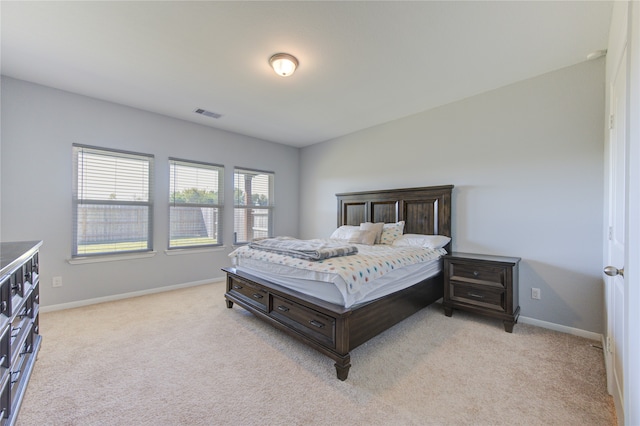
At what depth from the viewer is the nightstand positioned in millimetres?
2623

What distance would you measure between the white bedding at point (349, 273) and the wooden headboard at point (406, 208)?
64 centimetres

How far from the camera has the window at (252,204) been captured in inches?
189

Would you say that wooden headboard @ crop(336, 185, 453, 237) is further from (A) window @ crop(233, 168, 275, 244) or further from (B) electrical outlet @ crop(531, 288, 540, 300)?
(A) window @ crop(233, 168, 275, 244)

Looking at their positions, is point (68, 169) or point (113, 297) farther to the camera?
point (113, 297)

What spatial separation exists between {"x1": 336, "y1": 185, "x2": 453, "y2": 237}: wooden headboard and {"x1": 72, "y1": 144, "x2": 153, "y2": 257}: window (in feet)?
10.5

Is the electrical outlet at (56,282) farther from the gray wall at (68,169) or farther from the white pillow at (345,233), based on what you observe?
the white pillow at (345,233)

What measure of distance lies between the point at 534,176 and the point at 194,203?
4.72 m

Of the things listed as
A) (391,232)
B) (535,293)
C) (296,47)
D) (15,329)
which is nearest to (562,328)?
(535,293)

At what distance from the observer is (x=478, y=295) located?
2809 millimetres

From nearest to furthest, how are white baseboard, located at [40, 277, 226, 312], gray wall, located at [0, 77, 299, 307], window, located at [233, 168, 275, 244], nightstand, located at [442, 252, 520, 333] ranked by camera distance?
nightstand, located at [442, 252, 520, 333] → gray wall, located at [0, 77, 299, 307] → white baseboard, located at [40, 277, 226, 312] → window, located at [233, 168, 275, 244]

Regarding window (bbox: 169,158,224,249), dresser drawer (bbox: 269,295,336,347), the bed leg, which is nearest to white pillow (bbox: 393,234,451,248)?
dresser drawer (bbox: 269,295,336,347)

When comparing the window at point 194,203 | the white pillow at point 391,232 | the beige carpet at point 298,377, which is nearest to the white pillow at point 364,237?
the white pillow at point 391,232

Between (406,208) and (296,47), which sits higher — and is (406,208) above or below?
below

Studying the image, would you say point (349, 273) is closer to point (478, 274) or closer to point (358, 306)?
point (358, 306)
